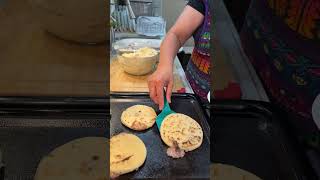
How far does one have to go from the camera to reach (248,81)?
1.21 ft

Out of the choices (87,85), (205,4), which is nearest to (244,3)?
(87,85)

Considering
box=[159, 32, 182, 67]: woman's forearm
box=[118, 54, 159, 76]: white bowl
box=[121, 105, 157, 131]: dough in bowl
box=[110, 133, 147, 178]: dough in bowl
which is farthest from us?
box=[118, 54, 159, 76]: white bowl

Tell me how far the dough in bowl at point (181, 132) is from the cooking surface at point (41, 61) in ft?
1.26

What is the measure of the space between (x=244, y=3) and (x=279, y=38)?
0.06 m

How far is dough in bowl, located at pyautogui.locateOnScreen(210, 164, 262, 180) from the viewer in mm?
337

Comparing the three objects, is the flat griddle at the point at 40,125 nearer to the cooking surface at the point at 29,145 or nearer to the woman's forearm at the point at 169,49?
the cooking surface at the point at 29,145

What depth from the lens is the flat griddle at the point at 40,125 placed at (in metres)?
0.32

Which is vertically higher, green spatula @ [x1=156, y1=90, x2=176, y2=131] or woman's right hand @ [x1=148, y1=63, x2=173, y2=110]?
woman's right hand @ [x1=148, y1=63, x2=173, y2=110]

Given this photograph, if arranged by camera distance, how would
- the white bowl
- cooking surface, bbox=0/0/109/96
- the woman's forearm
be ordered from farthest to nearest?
the white bowl → the woman's forearm → cooking surface, bbox=0/0/109/96

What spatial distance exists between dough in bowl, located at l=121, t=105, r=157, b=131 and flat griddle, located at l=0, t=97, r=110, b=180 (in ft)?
1.17

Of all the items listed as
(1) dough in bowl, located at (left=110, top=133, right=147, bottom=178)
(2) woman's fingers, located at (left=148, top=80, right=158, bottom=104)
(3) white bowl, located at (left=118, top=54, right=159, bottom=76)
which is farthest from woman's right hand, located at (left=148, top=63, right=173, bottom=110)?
(3) white bowl, located at (left=118, top=54, right=159, bottom=76)

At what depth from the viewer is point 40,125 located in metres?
0.34

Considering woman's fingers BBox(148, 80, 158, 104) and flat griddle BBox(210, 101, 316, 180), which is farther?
woman's fingers BBox(148, 80, 158, 104)

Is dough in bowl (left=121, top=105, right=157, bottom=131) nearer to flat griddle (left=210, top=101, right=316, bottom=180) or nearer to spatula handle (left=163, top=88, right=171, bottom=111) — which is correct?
spatula handle (left=163, top=88, right=171, bottom=111)
